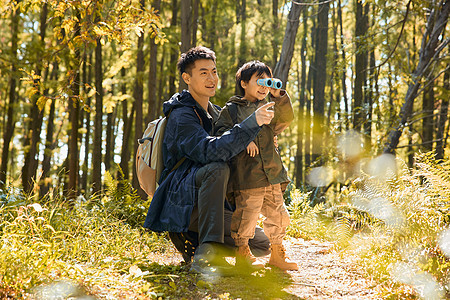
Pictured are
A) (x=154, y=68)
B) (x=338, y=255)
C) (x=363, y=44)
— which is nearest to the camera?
(x=338, y=255)

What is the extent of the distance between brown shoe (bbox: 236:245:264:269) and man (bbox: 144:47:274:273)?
0.56 ft

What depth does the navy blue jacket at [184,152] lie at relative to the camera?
3.17m

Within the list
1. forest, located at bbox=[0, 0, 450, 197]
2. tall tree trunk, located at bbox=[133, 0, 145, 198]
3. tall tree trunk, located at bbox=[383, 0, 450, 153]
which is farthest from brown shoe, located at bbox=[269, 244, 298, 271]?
tall tree trunk, located at bbox=[133, 0, 145, 198]

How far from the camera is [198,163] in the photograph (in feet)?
11.4

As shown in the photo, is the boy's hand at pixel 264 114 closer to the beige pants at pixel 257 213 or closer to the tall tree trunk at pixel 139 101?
the beige pants at pixel 257 213

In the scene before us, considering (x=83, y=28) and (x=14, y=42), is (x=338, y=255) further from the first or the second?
(x=14, y=42)

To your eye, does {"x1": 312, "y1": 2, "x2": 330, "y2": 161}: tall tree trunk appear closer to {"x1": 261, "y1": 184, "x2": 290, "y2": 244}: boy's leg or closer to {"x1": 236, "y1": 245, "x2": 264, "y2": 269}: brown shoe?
{"x1": 261, "y1": 184, "x2": 290, "y2": 244}: boy's leg

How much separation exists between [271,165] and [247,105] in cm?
55

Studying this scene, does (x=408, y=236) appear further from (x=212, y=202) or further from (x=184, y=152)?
(x=184, y=152)

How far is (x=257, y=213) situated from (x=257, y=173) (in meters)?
0.32

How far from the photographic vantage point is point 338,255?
409cm

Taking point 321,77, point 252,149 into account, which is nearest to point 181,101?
point 252,149

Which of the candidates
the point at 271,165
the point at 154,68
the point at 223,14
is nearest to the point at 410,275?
the point at 271,165

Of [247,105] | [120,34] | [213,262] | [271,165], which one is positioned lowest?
[213,262]
